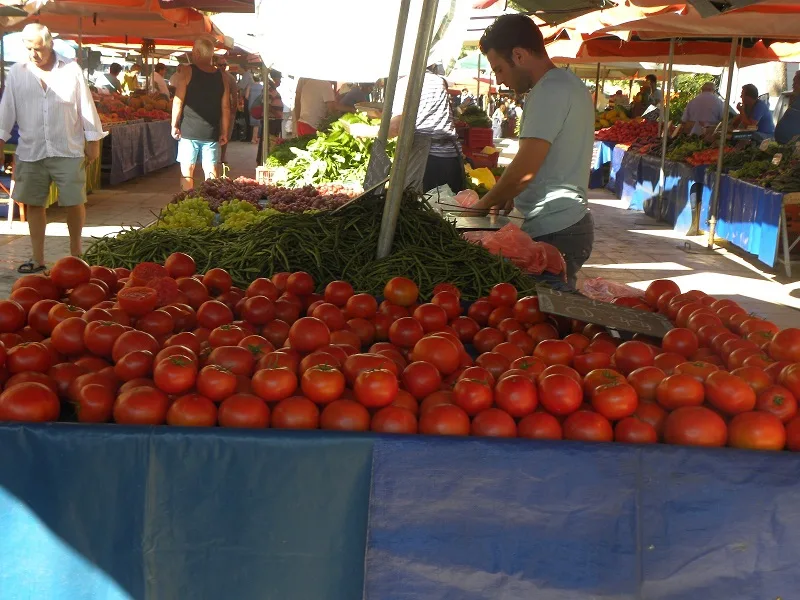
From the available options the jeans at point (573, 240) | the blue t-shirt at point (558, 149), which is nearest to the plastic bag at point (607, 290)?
the jeans at point (573, 240)

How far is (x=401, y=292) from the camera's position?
10.1 feet

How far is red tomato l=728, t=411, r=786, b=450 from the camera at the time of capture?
6.98 feet

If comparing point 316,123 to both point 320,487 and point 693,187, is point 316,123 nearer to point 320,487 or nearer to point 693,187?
point 693,187

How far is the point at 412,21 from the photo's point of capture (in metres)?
6.16

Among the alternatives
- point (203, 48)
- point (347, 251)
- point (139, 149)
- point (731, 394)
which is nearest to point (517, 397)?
point (731, 394)

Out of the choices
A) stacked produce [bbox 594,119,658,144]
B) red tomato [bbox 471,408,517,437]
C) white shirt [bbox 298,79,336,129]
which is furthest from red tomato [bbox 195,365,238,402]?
stacked produce [bbox 594,119,658,144]

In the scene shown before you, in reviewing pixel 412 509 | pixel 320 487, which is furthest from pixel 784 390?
pixel 320 487

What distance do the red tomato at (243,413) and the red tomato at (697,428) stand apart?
1.08 m

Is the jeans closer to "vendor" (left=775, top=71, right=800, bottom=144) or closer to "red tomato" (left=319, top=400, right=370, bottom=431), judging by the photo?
"red tomato" (left=319, top=400, right=370, bottom=431)

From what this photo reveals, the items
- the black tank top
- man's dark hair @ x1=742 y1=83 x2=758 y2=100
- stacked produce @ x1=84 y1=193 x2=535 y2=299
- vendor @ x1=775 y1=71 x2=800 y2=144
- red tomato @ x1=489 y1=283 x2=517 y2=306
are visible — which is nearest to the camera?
red tomato @ x1=489 y1=283 x2=517 y2=306

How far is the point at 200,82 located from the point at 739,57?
31.7 feet

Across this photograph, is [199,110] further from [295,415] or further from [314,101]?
[295,415]

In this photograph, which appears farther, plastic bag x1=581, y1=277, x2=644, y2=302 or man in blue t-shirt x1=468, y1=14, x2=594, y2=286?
plastic bag x1=581, y1=277, x2=644, y2=302

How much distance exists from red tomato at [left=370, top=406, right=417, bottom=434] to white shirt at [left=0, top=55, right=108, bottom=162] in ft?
20.7
